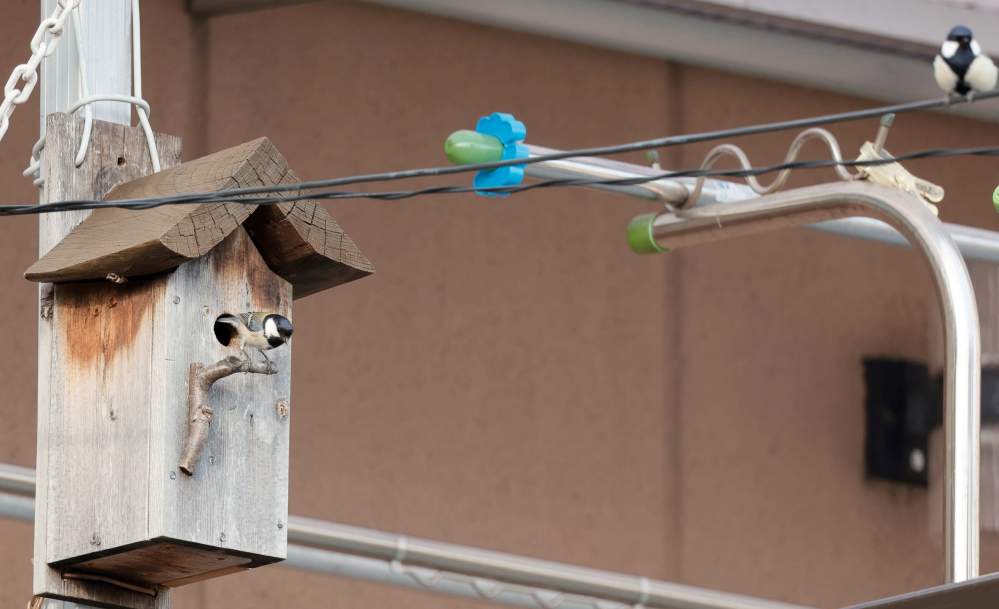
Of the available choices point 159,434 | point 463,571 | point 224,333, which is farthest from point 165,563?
point 463,571

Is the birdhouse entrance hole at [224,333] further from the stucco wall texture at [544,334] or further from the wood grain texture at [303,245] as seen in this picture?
the stucco wall texture at [544,334]

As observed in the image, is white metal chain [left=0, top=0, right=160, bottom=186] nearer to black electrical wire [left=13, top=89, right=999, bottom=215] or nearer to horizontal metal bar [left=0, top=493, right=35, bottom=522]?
black electrical wire [left=13, top=89, right=999, bottom=215]

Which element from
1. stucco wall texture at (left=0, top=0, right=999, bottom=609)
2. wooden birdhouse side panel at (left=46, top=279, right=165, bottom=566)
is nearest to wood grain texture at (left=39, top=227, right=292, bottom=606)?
wooden birdhouse side panel at (left=46, top=279, right=165, bottom=566)

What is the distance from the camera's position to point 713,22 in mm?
4559

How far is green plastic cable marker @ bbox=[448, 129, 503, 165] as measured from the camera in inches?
93.9

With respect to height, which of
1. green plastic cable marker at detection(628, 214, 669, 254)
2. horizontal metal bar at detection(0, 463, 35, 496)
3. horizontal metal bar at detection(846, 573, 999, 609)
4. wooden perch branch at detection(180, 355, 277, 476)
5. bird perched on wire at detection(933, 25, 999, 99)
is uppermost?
bird perched on wire at detection(933, 25, 999, 99)

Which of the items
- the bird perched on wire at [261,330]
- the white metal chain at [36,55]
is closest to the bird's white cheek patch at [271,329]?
the bird perched on wire at [261,330]

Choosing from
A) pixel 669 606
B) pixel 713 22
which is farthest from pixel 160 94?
pixel 669 606

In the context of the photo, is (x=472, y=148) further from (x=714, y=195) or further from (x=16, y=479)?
(x=16, y=479)

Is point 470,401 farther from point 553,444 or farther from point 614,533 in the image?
point 614,533

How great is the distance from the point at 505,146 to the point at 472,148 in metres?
0.07

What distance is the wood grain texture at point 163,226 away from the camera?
6.44ft

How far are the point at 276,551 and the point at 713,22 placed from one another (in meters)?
2.87

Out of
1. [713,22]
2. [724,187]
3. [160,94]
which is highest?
[713,22]
